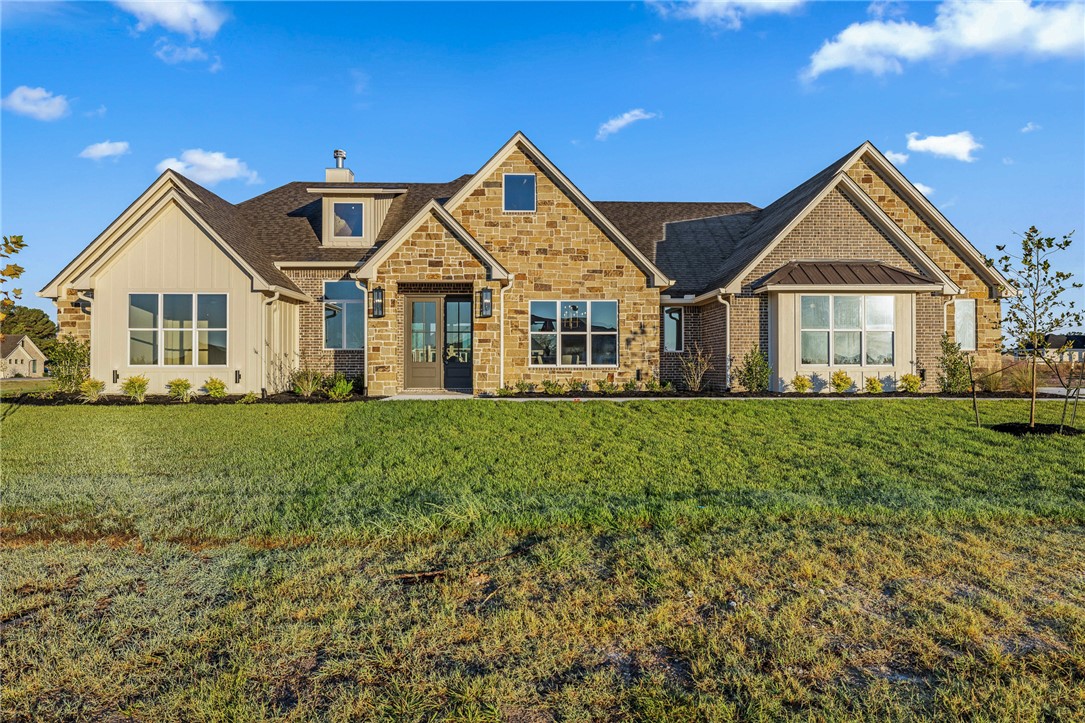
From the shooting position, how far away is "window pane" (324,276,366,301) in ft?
54.1

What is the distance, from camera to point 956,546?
445 centimetres

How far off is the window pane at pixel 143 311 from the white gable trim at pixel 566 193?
25.0 feet

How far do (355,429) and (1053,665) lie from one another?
9.05m

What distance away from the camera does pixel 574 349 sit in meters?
15.4

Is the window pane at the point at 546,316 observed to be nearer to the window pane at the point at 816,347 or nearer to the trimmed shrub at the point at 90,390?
the window pane at the point at 816,347

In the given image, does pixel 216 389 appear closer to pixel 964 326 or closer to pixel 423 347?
pixel 423 347

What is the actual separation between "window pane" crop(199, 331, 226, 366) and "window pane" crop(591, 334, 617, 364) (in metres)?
9.25

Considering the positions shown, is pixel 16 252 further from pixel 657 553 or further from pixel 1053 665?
pixel 1053 665

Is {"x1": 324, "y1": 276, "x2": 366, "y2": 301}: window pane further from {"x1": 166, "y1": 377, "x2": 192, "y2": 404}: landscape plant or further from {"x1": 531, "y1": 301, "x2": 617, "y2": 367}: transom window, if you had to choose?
{"x1": 531, "y1": 301, "x2": 617, "y2": 367}: transom window

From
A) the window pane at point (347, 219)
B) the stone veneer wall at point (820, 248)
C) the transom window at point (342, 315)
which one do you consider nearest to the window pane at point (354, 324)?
the transom window at point (342, 315)

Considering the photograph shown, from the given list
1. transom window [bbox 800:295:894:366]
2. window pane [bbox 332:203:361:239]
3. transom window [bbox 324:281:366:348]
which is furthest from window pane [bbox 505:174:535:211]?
transom window [bbox 800:295:894:366]

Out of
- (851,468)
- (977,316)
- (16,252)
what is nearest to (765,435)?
(851,468)

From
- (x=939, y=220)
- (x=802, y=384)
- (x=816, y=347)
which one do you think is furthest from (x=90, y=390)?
(x=939, y=220)

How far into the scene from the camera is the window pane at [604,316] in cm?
1533
